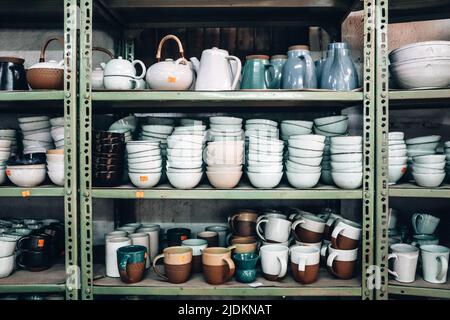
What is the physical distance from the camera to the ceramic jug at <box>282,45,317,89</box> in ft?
4.83

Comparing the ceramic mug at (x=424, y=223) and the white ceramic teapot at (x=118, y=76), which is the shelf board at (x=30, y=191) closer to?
the white ceramic teapot at (x=118, y=76)

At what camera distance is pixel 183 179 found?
1.45m

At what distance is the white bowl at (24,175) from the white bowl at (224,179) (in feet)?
2.20

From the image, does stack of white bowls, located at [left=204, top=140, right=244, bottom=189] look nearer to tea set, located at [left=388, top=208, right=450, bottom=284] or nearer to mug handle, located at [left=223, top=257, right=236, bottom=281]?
mug handle, located at [left=223, top=257, right=236, bottom=281]

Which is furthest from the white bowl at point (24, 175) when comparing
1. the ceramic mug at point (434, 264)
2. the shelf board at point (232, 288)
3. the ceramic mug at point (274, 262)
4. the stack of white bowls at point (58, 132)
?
the ceramic mug at point (434, 264)

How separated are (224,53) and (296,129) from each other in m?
0.42

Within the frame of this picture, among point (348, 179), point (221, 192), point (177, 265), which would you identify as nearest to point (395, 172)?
point (348, 179)

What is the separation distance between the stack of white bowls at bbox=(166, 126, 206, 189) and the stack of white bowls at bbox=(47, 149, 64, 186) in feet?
1.32

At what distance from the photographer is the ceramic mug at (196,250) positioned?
1539 mm

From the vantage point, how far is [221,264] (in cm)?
142

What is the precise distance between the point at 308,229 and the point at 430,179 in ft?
1.62

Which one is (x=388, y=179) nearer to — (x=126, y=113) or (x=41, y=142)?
(x=126, y=113)

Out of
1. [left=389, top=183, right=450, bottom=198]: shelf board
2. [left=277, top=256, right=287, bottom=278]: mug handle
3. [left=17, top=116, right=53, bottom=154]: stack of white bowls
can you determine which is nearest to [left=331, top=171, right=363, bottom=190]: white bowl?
[left=389, top=183, right=450, bottom=198]: shelf board

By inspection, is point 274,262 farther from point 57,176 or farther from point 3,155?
point 3,155
